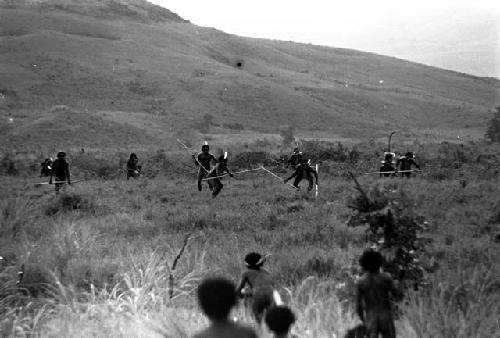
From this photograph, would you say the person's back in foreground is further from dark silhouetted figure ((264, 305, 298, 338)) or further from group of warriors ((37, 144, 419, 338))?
dark silhouetted figure ((264, 305, 298, 338))

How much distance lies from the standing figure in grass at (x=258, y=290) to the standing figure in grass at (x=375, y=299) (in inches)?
29.4

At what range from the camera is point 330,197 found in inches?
747

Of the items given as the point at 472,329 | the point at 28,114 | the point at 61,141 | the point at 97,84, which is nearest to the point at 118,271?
the point at 472,329

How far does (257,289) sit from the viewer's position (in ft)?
19.1

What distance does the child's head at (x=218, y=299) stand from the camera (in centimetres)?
359

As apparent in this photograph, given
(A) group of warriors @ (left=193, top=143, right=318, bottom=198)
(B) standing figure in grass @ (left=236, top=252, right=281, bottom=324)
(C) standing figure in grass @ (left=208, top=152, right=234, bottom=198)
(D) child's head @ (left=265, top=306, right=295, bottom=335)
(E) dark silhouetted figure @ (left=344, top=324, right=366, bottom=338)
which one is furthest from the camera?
(A) group of warriors @ (left=193, top=143, right=318, bottom=198)

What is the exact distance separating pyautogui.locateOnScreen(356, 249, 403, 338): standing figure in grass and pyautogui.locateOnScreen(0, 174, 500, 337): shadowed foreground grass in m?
0.54

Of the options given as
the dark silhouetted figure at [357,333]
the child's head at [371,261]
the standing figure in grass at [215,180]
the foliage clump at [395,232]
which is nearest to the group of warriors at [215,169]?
the standing figure in grass at [215,180]

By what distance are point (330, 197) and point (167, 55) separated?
82.3 metres

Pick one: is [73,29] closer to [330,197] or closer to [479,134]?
[479,134]

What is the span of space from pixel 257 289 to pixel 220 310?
225 centimetres

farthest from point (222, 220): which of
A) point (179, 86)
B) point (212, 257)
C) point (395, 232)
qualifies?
point (179, 86)

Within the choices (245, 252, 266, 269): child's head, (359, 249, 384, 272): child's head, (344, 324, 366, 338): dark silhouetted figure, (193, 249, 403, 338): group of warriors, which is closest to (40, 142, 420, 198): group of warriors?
(245, 252, 266, 269): child's head

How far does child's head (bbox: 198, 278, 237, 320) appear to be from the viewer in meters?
3.59
